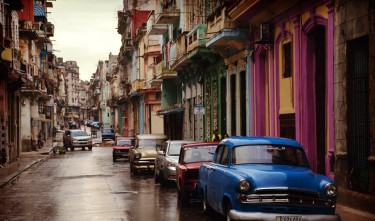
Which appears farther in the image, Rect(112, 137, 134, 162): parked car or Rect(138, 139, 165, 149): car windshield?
Rect(112, 137, 134, 162): parked car

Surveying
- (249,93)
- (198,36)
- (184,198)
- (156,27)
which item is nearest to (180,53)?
(198,36)

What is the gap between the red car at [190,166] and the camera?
15891mm

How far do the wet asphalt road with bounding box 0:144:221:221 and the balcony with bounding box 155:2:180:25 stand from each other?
49.9 feet

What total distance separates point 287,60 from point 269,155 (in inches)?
399

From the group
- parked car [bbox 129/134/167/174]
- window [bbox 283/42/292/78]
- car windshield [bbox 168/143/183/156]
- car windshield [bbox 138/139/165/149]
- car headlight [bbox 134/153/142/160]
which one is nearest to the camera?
window [bbox 283/42/292/78]

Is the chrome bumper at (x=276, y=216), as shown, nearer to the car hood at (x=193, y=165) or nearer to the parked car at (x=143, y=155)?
the car hood at (x=193, y=165)

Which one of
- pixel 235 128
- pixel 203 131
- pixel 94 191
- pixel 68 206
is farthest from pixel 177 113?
pixel 68 206

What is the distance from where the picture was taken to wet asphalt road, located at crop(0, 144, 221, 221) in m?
14.3

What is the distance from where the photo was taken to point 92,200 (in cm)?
1736

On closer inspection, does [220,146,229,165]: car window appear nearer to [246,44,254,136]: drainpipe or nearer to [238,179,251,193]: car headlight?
[238,179,251,193]: car headlight

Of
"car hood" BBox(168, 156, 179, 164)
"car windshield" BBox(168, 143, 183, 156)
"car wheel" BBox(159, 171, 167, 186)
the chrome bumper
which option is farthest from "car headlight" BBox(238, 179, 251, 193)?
"car windshield" BBox(168, 143, 183, 156)

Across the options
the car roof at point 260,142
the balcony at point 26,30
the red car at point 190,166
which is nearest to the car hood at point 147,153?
the red car at point 190,166

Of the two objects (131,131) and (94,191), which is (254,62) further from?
(131,131)

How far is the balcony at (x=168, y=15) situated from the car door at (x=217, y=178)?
87.9ft
